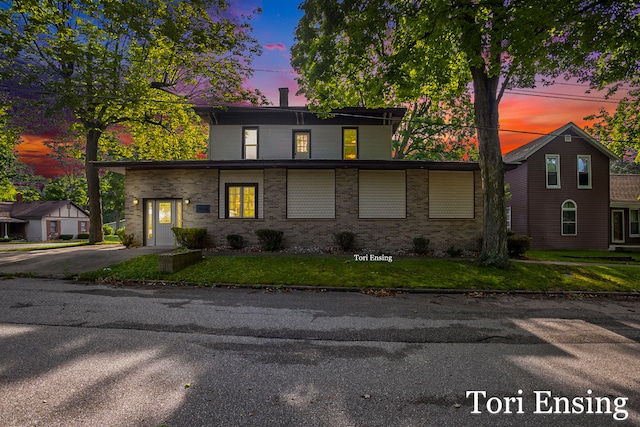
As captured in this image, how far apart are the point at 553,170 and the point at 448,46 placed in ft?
52.3

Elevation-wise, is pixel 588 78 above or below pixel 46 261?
above

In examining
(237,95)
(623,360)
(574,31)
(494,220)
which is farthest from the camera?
(237,95)

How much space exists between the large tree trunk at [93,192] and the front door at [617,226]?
126 feet

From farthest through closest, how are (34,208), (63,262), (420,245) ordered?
(34,208) < (420,245) < (63,262)

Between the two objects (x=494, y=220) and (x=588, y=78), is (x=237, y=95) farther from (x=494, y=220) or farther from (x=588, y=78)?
(x=588, y=78)

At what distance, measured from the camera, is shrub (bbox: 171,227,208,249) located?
1371 centimetres

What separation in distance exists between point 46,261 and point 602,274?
21540mm

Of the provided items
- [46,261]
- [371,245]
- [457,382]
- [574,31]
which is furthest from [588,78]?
[46,261]

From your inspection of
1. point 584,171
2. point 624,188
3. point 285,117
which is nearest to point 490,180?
point 285,117

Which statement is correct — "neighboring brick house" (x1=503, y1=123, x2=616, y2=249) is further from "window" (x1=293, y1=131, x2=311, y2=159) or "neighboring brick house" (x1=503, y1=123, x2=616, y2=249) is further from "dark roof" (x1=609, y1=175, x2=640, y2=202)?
"window" (x1=293, y1=131, x2=311, y2=159)

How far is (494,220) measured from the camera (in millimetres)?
10836

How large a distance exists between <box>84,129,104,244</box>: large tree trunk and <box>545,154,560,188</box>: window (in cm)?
3192

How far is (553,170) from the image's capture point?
1988 cm

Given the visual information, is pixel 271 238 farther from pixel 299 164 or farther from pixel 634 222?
pixel 634 222
